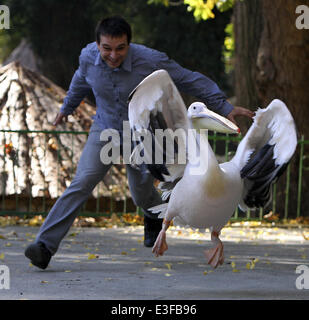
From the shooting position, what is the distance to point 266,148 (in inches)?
228

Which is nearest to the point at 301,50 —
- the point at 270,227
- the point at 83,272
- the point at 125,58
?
the point at 270,227

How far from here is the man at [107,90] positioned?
6082 millimetres

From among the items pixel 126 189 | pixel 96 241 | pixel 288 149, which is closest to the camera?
pixel 288 149

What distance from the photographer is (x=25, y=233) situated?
9.20m

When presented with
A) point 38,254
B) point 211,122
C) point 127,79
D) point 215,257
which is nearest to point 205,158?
point 211,122

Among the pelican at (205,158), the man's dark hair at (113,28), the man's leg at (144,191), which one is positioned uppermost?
the man's dark hair at (113,28)

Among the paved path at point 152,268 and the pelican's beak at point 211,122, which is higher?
the pelican's beak at point 211,122

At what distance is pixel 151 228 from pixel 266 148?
202 cm

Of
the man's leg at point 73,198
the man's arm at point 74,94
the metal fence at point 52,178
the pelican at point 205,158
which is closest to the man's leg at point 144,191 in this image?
the man's leg at point 73,198

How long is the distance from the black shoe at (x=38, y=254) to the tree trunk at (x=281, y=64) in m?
5.95

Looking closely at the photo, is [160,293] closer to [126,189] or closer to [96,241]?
[96,241]

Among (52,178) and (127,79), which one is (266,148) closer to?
(127,79)

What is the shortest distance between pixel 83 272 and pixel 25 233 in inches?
125

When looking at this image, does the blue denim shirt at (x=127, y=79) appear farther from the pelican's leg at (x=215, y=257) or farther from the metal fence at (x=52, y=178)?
the metal fence at (x=52, y=178)
